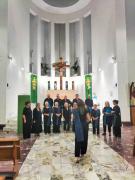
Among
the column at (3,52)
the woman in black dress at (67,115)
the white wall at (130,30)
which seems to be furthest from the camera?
the white wall at (130,30)

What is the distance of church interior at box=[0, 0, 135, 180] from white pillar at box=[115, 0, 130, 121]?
0.15 ft

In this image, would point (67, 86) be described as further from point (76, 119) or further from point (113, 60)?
point (76, 119)

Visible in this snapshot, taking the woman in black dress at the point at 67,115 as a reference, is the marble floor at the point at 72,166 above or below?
below


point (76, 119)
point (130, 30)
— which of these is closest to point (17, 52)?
point (130, 30)

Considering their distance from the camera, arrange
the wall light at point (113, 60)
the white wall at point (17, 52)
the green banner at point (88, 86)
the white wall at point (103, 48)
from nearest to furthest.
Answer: the white wall at point (17, 52), the wall light at point (113, 60), the white wall at point (103, 48), the green banner at point (88, 86)

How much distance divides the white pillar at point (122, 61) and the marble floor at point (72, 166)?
215 inches

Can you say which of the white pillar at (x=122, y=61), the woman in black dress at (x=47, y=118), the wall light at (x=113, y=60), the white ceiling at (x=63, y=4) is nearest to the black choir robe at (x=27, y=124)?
the woman in black dress at (x=47, y=118)

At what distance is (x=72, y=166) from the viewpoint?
4.09m

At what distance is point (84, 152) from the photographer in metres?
4.96

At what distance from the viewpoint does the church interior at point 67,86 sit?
13.7ft

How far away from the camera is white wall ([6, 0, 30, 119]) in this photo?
11.4 metres

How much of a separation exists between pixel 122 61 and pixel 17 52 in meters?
6.13

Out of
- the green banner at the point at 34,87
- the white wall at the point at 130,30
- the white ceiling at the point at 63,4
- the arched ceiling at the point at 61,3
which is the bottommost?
the green banner at the point at 34,87

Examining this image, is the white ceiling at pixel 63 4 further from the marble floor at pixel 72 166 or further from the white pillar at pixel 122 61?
the marble floor at pixel 72 166
